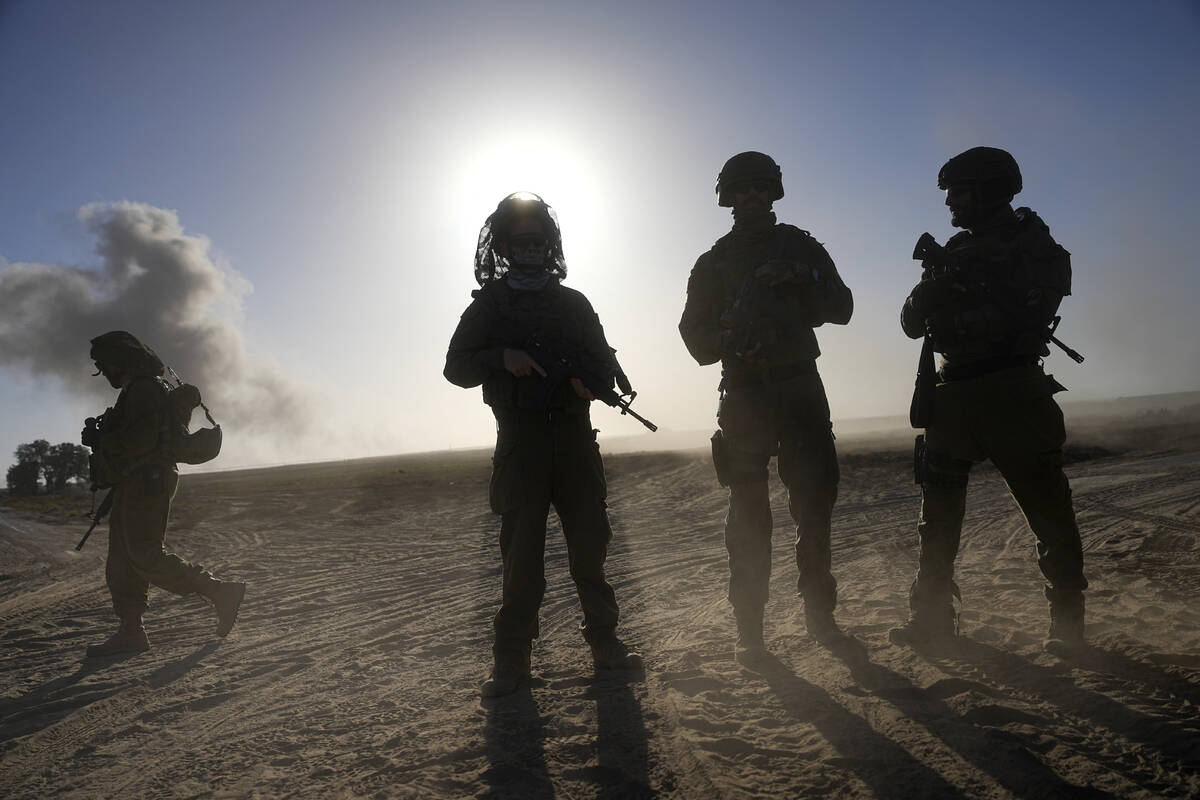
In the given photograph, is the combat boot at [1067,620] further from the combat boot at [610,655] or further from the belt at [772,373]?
the combat boot at [610,655]

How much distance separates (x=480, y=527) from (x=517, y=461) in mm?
7338

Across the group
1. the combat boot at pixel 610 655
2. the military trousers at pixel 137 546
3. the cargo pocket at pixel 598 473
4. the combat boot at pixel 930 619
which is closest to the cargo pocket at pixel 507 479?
the cargo pocket at pixel 598 473

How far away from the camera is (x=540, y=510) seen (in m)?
3.41

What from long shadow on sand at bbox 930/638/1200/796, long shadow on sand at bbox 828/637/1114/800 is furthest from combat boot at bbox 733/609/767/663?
long shadow on sand at bbox 930/638/1200/796

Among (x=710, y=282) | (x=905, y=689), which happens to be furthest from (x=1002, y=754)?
(x=710, y=282)

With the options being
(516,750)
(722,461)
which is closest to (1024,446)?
(722,461)

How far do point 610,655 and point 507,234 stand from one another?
234 centimetres

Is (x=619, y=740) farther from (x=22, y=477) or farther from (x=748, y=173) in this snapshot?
(x=22, y=477)

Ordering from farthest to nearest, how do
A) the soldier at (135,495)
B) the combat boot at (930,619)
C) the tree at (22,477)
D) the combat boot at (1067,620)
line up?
the tree at (22,477) < the soldier at (135,495) < the combat boot at (930,619) < the combat boot at (1067,620)

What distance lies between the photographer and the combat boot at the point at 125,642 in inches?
179

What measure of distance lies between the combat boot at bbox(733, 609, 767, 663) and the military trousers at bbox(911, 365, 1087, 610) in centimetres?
87

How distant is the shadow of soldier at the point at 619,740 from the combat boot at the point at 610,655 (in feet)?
0.21

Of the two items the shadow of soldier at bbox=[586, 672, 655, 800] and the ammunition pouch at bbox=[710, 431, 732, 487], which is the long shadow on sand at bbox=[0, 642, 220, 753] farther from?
the ammunition pouch at bbox=[710, 431, 732, 487]

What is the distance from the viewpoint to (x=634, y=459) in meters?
21.8
